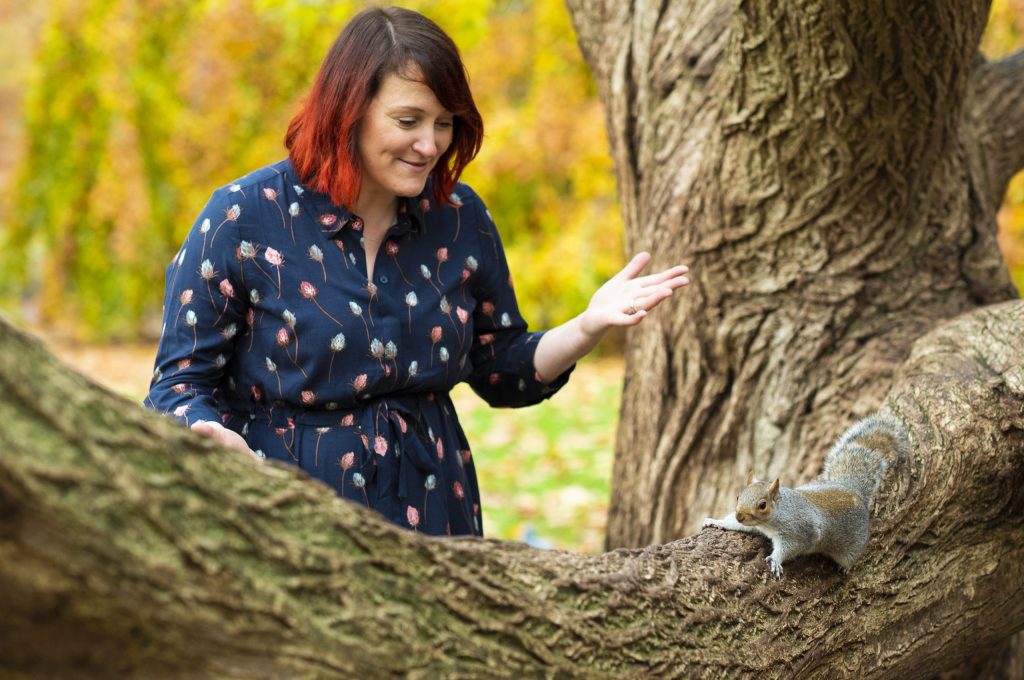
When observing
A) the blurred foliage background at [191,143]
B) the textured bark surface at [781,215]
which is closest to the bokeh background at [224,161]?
the blurred foliage background at [191,143]

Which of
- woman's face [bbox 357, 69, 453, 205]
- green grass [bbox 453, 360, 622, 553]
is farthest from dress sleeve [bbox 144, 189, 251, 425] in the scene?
green grass [bbox 453, 360, 622, 553]

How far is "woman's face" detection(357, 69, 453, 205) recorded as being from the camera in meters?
2.19

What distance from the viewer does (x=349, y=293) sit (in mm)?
2213

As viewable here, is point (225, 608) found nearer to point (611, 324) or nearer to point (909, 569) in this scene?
point (611, 324)

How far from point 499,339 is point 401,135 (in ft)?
1.95

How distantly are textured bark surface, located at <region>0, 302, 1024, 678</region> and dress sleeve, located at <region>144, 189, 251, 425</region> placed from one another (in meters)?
0.72

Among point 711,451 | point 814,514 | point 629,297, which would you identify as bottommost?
point 814,514

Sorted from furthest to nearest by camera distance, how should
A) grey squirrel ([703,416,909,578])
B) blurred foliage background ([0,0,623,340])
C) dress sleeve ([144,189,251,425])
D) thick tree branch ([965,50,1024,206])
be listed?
1. blurred foliage background ([0,0,623,340])
2. thick tree branch ([965,50,1024,206])
3. dress sleeve ([144,189,251,425])
4. grey squirrel ([703,416,909,578])

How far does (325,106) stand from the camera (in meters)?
2.21

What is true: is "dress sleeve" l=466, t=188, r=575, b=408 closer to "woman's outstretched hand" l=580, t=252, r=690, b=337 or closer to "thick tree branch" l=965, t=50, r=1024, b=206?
"woman's outstretched hand" l=580, t=252, r=690, b=337

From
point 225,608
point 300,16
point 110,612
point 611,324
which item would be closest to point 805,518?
point 611,324

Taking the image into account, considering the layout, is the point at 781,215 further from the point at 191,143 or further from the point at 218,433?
the point at 191,143

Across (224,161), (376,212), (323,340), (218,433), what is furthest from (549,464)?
(224,161)

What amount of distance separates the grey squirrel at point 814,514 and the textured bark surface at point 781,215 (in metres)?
0.69
